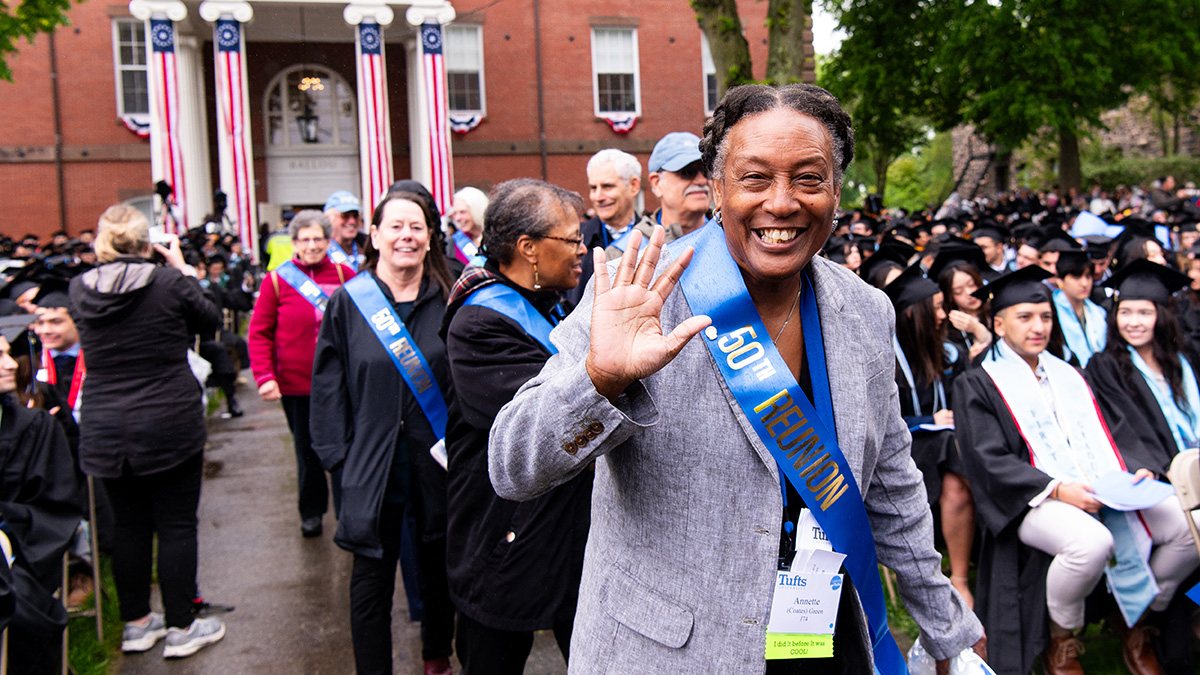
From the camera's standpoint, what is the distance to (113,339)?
4.22 metres

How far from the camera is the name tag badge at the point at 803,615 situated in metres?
1.69

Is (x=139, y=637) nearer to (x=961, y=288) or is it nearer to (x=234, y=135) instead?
(x=961, y=288)

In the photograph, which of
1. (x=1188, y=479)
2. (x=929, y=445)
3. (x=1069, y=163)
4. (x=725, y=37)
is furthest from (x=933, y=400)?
(x=1069, y=163)

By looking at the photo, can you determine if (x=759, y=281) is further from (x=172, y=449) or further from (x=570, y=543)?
(x=172, y=449)

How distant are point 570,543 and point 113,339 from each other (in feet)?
8.52

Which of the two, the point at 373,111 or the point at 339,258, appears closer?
the point at 339,258

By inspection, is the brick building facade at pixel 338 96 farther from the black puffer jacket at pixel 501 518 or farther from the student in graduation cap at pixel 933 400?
the black puffer jacket at pixel 501 518

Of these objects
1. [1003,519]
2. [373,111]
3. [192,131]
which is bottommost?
[1003,519]

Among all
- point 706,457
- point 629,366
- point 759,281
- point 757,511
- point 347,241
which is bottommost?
point 757,511

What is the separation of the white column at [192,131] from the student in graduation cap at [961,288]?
51.6ft

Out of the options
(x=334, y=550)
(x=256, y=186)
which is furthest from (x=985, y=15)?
(x=334, y=550)

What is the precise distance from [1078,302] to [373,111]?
50.4 feet

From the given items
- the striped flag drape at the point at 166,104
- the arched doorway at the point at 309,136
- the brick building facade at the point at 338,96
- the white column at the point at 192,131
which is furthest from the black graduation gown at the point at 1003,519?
the arched doorway at the point at 309,136

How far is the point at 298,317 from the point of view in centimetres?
565
